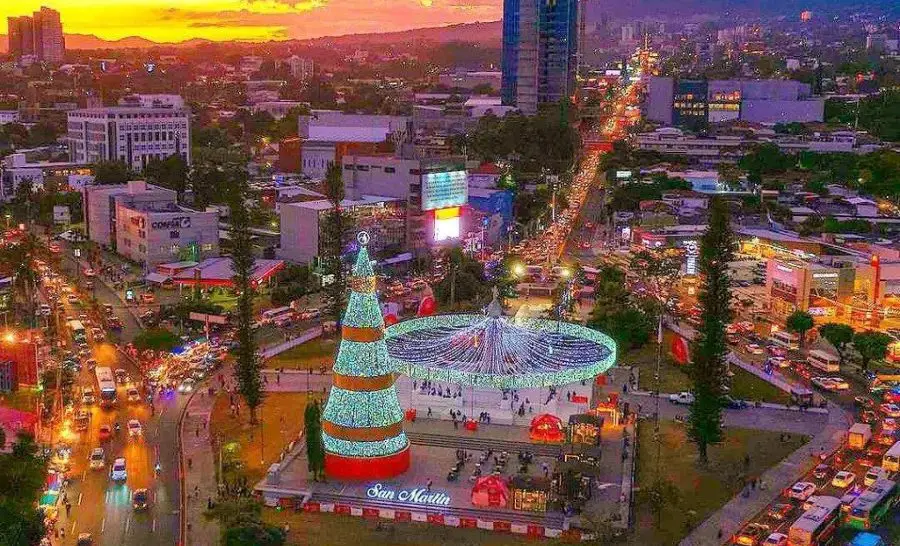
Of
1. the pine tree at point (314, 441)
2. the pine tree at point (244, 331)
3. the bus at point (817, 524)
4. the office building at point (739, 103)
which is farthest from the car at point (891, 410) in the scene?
the office building at point (739, 103)

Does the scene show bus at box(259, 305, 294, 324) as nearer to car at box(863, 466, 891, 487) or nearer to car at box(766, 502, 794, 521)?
car at box(766, 502, 794, 521)

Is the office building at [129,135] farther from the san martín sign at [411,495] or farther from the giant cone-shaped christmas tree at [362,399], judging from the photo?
the san martín sign at [411,495]

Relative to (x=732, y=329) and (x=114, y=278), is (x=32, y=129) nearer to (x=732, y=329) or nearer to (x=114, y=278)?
(x=114, y=278)

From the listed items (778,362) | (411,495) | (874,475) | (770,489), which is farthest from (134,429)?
(778,362)

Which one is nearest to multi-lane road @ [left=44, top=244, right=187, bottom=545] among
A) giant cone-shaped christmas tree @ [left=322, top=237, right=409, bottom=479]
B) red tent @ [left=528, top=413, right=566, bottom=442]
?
giant cone-shaped christmas tree @ [left=322, top=237, right=409, bottom=479]

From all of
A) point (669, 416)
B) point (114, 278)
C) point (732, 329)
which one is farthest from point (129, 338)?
point (732, 329)
